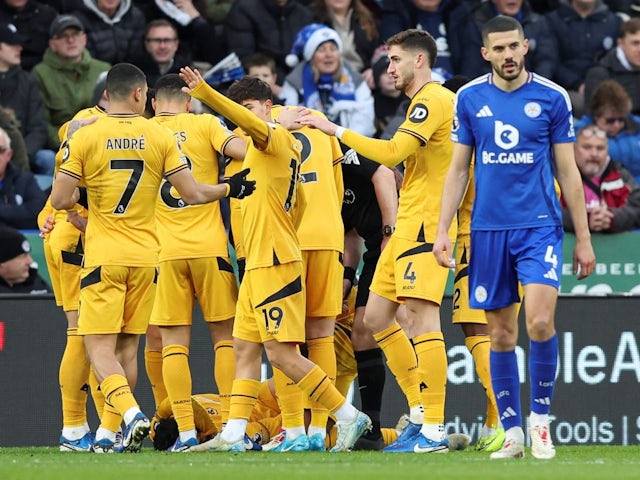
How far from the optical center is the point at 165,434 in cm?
1079

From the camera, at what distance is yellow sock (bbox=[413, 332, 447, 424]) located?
9664mm

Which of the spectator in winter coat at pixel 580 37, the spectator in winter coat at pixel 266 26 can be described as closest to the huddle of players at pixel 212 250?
the spectator in winter coat at pixel 266 26

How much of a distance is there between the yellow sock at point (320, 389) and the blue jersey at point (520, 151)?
1.71 metres

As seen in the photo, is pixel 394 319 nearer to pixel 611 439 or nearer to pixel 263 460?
pixel 263 460

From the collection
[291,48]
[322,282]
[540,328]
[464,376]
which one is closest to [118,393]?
→ [322,282]

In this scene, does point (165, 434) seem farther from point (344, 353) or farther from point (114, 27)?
point (114, 27)

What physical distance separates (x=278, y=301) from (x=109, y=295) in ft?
3.80

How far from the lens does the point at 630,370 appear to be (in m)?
12.2

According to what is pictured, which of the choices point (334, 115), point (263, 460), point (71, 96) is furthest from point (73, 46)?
point (263, 460)

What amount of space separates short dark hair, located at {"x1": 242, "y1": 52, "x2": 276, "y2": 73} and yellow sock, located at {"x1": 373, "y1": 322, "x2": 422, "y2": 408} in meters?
5.76

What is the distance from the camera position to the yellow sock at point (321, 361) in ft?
34.1

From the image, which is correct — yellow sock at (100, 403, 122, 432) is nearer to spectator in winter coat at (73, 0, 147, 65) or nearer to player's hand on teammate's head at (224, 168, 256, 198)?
player's hand on teammate's head at (224, 168, 256, 198)

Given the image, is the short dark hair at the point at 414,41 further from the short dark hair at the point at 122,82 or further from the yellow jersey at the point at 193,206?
the short dark hair at the point at 122,82

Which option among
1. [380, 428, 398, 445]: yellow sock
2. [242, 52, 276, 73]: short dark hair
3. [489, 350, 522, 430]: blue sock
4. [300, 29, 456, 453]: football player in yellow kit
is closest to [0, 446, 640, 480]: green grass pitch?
[489, 350, 522, 430]: blue sock
